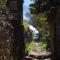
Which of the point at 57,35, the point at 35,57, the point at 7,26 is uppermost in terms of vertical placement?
the point at 7,26

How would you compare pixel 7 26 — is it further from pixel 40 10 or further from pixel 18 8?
pixel 40 10

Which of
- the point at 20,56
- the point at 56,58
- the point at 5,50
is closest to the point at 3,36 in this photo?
the point at 5,50

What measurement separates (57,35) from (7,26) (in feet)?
12.9

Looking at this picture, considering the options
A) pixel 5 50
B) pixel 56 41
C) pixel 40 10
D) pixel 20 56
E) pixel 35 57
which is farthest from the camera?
pixel 35 57

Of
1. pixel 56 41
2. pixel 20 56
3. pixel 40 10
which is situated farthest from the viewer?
pixel 40 10

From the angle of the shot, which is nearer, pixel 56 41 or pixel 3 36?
pixel 3 36

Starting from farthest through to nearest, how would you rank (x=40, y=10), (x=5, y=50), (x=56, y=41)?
(x=40, y=10) < (x=56, y=41) < (x=5, y=50)

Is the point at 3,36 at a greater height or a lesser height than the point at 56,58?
greater

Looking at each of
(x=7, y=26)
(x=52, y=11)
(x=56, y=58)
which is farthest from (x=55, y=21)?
(x=7, y=26)

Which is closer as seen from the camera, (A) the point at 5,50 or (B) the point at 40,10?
(A) the point at 5,50

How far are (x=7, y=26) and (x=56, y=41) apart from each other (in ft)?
12.9

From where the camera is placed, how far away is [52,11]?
10359 millimetres

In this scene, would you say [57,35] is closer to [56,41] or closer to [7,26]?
[56,41]

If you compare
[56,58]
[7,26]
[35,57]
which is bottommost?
[35,57]
